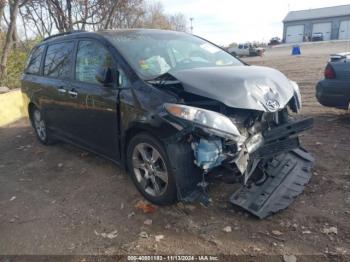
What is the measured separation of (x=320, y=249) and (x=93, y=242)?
2060 mm

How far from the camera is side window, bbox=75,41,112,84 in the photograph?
4021mm

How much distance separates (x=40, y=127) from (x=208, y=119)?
4352 mm

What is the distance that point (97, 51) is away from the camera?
4.16 metres

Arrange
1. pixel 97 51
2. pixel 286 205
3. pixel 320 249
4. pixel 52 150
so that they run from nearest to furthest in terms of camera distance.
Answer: pixel 320 249 → pixel 286 205 → pixel 97 51 → pixel 52 150

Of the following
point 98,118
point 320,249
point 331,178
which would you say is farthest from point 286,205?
point 98,118

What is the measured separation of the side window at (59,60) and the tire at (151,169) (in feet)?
6.07

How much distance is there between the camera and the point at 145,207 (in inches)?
144

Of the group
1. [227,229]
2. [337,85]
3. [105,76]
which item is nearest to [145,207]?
[227,229]

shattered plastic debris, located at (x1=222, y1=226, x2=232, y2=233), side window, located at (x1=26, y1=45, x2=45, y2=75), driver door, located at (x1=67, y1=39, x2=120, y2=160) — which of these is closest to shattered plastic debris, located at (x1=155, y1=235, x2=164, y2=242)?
shattered plastic debris, located at (x1=222, y1=226, x2=232, y2=233)

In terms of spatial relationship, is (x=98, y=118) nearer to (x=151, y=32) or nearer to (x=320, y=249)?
(x=151, y=32)

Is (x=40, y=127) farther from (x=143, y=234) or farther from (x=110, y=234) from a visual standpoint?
(x=143, y=234)

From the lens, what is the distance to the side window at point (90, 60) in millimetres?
4021

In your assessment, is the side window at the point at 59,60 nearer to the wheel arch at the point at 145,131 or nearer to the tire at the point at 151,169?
the wheel arch at the point at 145,131

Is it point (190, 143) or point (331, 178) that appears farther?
point (331, 178)
